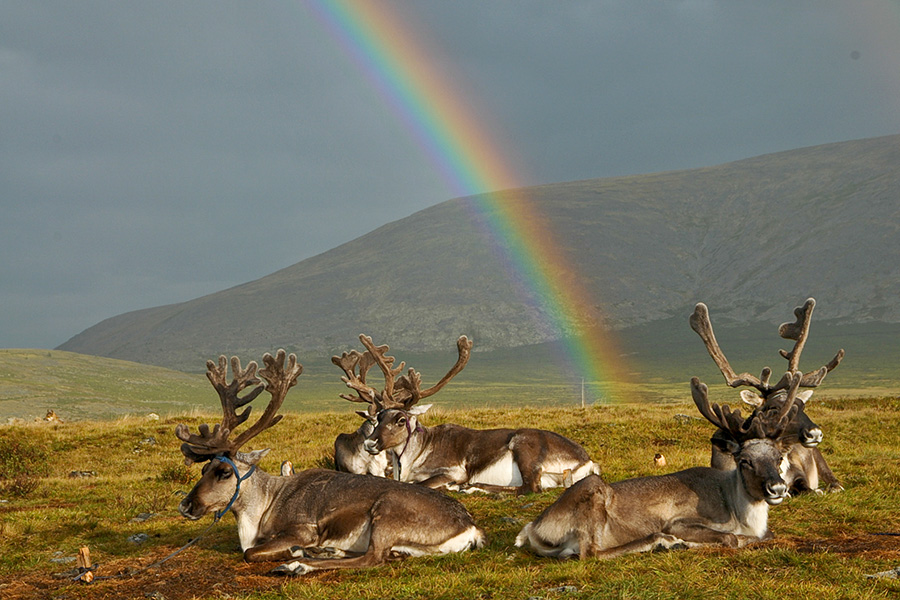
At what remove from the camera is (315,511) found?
11.9 meters

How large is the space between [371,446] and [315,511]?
14.4 ft

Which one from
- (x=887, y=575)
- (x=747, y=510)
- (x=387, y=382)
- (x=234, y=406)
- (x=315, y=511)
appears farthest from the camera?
(x=387, y=382)

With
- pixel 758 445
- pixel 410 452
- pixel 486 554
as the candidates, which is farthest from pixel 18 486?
pixel 758 445

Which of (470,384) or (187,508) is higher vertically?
(470,384)

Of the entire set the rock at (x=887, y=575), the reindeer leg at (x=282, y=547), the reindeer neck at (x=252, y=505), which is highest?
the reindeer neck at (x=252, y=505)

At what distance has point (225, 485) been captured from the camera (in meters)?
12.0

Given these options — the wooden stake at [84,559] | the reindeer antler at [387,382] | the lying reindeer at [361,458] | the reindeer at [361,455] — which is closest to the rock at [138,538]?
the wooden stake at [84,559]

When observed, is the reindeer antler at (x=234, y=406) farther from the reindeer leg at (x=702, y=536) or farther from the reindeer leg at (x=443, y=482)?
the reindeer leg at (x=702, y=536)

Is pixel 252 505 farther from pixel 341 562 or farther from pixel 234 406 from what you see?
pixel 341 562

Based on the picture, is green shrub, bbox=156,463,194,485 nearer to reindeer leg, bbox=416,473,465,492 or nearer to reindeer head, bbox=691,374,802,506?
reindeer leg, bbox=416,473,465,492

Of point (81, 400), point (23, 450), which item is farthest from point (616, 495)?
point (81, 400)

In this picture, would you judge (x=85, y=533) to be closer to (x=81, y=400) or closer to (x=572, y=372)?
(x=81, y=400)

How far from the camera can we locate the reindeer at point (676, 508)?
1087 cm

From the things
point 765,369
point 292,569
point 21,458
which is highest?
point 765,369
